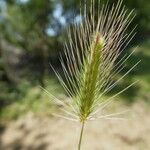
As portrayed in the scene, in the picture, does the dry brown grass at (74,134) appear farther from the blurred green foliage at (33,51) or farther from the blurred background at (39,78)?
the blurred green foliage at (33,51)

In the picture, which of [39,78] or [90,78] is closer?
[90,78]

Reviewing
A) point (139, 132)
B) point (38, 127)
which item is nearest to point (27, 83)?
point (38, 127)

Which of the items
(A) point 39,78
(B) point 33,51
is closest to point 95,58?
(A) point 39,78

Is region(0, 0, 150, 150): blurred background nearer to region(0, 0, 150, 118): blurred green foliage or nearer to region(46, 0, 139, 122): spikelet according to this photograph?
region(0, 0, 150, 118): blurred green foliage

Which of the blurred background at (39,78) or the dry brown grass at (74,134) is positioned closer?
the dry brown grass at (74,134)

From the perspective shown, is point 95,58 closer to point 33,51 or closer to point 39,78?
point 39,78

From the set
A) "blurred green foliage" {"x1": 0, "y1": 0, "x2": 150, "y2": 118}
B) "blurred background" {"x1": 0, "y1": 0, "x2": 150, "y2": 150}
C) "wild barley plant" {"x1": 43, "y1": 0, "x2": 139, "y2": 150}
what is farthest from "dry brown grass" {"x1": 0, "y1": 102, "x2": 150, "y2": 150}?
"wild barley plant" {"x1": 43, "y1": 0, "x2": 139, "y2": 150}

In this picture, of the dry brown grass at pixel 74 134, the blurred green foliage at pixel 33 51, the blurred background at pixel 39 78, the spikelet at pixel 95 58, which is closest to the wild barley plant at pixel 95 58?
the spikelet at pixel 95 58
